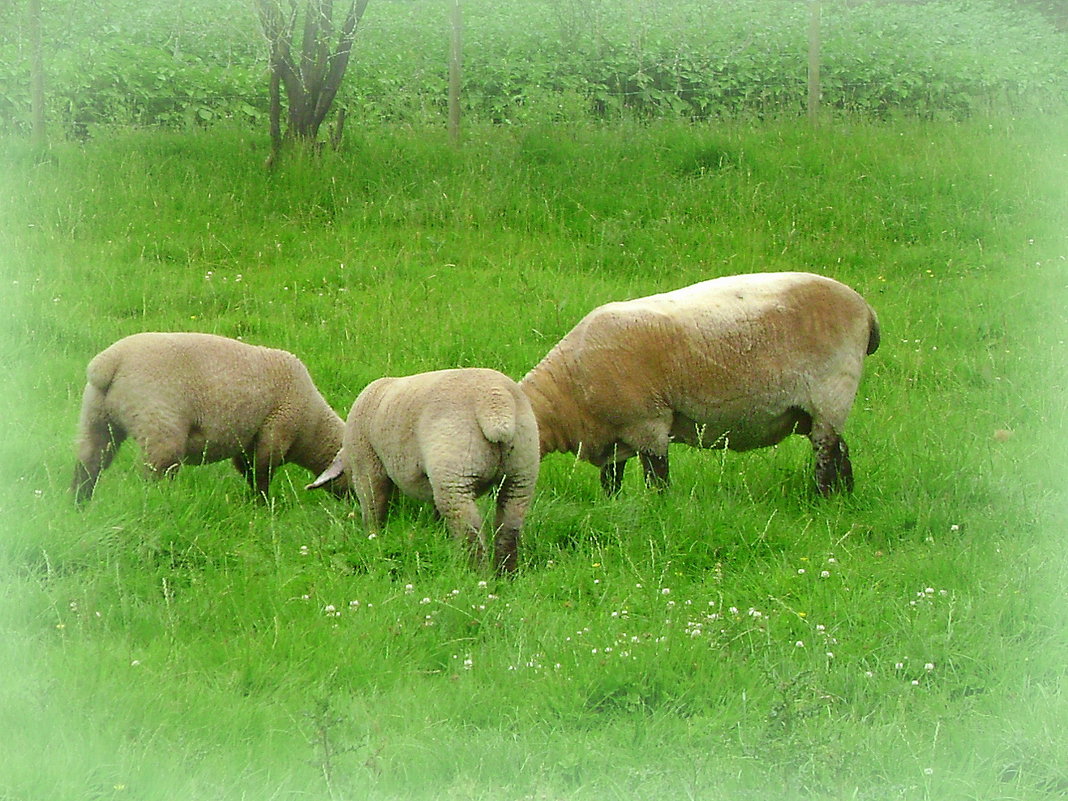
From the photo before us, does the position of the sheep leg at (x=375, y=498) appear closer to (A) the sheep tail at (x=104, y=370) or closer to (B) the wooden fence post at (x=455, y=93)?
(A) the sheep tail at (x=104, y=370)

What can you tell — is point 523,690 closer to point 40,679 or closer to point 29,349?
point 40,679

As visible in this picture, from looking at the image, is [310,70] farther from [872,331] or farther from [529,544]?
[529,544]

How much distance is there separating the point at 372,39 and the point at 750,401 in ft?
34.9

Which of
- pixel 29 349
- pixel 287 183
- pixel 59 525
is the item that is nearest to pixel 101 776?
pixel 59 525

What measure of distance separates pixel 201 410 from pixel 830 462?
3.21 metres

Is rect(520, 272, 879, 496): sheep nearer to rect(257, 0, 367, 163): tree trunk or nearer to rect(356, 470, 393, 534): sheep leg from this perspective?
rect(356, 470, 393, 534): sheep leg

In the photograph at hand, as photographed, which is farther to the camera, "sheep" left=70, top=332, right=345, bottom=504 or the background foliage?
the background foliage

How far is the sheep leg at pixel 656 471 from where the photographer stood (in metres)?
6.60

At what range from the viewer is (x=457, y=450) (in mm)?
5379

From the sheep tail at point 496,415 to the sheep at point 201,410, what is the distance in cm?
139

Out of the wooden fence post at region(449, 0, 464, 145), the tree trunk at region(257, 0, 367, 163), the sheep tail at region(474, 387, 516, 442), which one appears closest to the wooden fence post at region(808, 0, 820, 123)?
the wooden fence post at region(449, 0, 464, 145)

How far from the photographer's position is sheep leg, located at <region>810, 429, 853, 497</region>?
684 centimetres

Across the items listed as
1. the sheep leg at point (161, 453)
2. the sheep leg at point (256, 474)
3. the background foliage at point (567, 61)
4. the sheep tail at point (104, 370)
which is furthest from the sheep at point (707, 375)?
the background foliage at point (567, 61)

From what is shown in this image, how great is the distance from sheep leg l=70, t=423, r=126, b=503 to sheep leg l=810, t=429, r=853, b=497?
350cm
